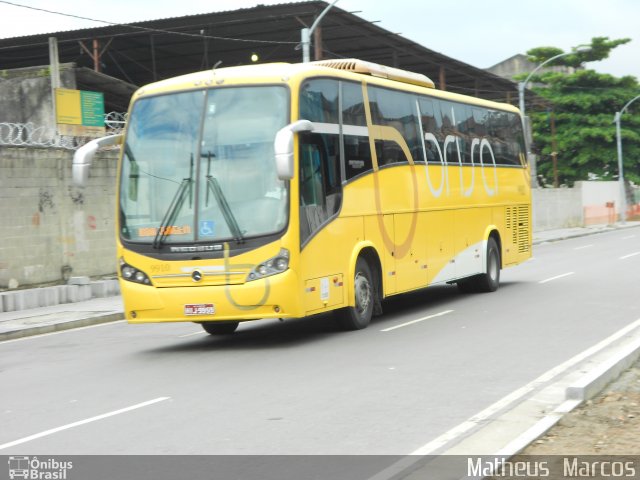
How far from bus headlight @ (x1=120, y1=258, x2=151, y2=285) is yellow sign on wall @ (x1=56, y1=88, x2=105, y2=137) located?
11.5m

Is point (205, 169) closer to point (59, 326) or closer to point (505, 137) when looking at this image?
point (59, 326)

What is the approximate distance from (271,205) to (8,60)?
102ft

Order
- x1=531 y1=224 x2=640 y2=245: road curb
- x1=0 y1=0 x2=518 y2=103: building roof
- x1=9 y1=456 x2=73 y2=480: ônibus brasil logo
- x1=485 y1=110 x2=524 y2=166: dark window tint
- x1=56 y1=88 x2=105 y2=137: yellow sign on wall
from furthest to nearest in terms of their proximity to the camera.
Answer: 1. x1=531 y1=224 x2=640 y2=245: road curb
2. x1=0 y1=0 x2=518 y2=103: building roof
3. x1=56 y1=88 x2=105 y2=137: yellow sign on wall
4. x1=485 y1=110 x2=524 y2=166: dark window tint
5. x1=9 y1=456 x2=73 y2=480: ônibus brasil logo

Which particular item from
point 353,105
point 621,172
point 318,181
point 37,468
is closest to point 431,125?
point 353,105

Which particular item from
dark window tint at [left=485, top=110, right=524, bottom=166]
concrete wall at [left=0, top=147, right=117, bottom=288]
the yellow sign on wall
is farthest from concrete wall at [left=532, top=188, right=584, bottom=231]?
concrete wall at [left=0, top=147, right=117, bottom=288]

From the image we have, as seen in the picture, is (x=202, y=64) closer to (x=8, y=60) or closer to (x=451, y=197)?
(x=8, y=60)

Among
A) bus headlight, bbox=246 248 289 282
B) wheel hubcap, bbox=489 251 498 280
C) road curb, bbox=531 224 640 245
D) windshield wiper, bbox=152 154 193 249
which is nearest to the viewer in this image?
bus headlight, bbox=246 248 289 282

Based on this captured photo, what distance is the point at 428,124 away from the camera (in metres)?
17.3

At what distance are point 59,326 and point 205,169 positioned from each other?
5.51 m

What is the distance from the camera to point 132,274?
12898 millimetres

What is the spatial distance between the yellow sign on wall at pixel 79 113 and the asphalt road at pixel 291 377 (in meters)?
8.30

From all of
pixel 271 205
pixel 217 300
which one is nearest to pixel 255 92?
pixel 271 205

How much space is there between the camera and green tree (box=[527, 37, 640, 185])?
209 feet

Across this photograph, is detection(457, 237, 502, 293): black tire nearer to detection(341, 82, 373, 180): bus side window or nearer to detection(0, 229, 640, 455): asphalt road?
detection(0, 229, 640, 455): asphalt road
